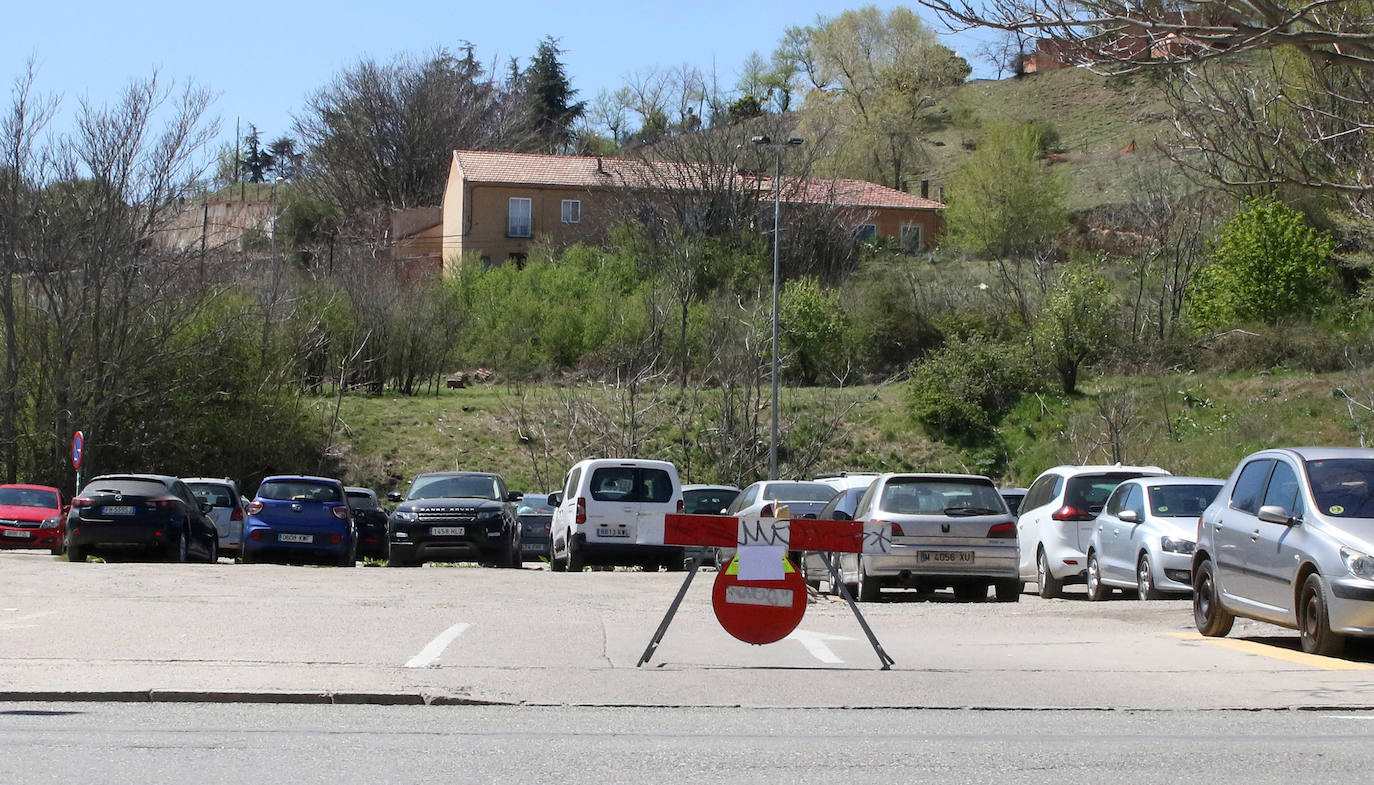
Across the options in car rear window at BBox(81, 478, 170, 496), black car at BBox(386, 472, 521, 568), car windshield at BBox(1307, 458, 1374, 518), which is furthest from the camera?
black car at BBox(386, 472, 521, 568)

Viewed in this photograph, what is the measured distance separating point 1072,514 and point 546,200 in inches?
2124

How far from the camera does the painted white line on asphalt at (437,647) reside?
10.9 metres

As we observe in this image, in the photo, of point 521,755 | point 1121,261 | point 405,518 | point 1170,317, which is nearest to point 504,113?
point 1121,261

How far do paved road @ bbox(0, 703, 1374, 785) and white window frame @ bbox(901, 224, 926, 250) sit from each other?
64.5 meters

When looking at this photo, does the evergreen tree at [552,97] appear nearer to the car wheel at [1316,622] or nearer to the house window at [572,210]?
the house window at [572,210]

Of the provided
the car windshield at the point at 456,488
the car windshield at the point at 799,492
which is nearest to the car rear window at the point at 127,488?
the car windshield at the point at 456,488

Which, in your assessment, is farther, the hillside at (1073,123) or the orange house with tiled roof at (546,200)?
the hillside at (1073,123)

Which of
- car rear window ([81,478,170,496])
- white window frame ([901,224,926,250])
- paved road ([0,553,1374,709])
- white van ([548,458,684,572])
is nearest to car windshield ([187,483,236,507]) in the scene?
car rear window ([81,478,170,496])

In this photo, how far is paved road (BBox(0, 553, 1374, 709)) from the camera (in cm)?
948

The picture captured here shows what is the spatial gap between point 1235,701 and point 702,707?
3368 millimetres

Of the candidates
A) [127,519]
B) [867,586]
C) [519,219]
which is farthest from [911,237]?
[867,586]

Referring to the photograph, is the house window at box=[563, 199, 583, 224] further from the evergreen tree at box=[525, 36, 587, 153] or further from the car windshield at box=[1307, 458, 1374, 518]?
the car windshield at box=[1307, 458, 1374, 518]

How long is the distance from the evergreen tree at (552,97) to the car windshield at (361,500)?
71930mm

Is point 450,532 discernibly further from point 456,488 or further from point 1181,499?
point 1181,499
